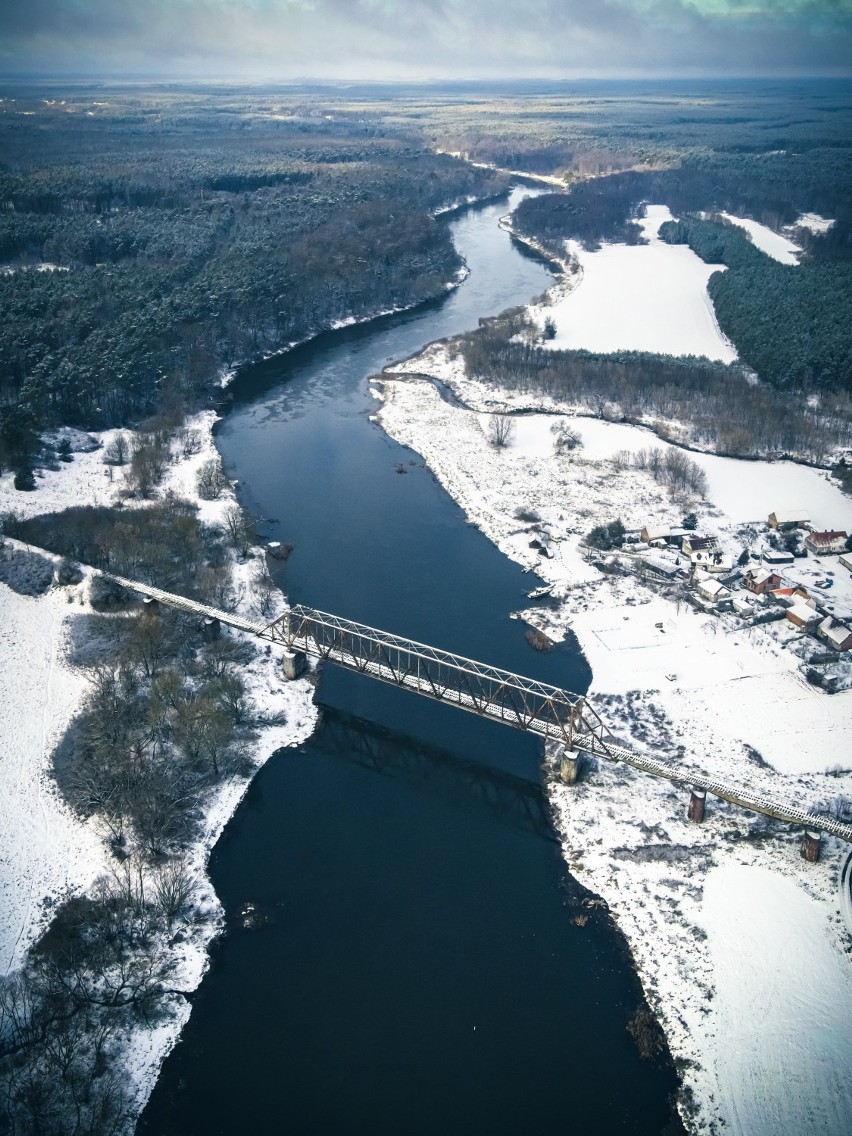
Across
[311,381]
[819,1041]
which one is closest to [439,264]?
[311,381]

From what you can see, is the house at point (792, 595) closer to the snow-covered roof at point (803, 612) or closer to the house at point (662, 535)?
the snow-covered roof at point (803, 612)

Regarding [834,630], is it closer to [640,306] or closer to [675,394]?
[675,394]

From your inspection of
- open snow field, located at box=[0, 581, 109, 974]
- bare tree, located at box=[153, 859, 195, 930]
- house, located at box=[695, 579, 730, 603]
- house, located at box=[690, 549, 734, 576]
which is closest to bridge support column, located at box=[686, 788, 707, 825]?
house, located at box=[695, 579, 730, 603]

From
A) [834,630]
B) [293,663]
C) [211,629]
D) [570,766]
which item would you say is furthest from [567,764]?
[211,629]

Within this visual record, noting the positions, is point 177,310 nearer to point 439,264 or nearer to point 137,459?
point 137,459

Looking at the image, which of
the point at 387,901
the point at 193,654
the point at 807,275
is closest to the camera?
the point at 387,901
